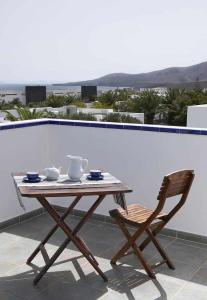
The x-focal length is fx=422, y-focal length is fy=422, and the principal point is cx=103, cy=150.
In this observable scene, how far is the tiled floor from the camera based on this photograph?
11.0ft

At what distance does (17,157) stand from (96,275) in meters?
1.95

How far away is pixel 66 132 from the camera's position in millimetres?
5355

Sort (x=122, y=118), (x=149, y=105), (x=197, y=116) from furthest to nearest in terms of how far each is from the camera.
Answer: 1. (x=149, y=105)
2. (x=122, y=118)
3. (x=197, y=116)

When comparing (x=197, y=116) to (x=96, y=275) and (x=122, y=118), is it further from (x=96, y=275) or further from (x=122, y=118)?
(x=122, y=118)

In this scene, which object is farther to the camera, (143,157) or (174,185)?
(143,157)

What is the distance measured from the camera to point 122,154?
4934 millimetres

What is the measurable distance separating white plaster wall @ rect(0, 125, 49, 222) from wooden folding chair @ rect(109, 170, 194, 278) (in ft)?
5.43

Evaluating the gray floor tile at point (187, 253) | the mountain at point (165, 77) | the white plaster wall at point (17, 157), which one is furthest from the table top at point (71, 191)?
the mountain at point (165, 77)

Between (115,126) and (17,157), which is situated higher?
(115,126)

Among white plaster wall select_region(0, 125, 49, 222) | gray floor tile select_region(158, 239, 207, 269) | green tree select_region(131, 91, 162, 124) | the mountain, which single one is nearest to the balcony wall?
white plaster wall select_region(0, 125, 49, 222)

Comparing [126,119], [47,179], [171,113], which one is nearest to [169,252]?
[47,179]

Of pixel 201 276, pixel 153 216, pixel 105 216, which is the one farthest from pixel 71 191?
pixel 105 216

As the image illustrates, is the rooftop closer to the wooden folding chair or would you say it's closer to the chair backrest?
the wooden folding chair

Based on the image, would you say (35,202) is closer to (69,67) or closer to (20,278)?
(20,278)
